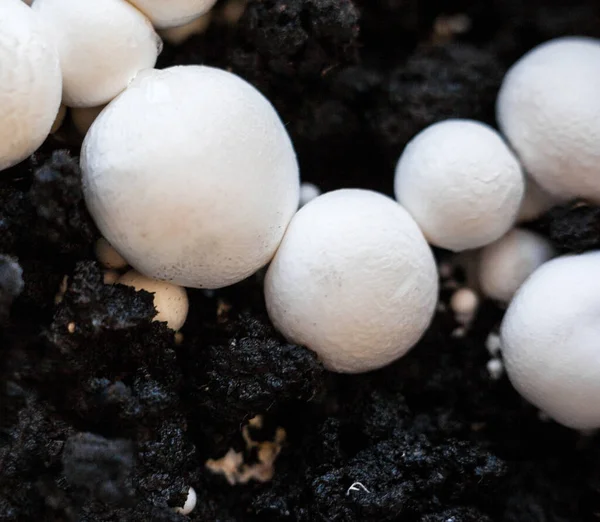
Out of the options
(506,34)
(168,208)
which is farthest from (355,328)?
(506,34)

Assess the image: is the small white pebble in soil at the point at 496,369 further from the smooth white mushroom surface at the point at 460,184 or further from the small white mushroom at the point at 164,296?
the small white mushroom at the point at 164,296

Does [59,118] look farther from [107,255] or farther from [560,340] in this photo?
[560,340]

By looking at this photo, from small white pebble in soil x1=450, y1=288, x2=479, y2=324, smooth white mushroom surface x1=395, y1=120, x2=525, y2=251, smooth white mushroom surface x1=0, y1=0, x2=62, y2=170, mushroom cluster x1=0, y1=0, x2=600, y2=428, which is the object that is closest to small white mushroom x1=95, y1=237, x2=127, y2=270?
mushroom cluster x1=0, y1=0, x2=600, y2=428

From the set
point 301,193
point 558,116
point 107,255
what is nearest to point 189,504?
point 107,255

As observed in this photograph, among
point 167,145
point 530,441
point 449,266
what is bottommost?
point 530,441

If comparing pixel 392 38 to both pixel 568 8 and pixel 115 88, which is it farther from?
pixel 115 88
